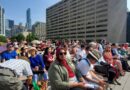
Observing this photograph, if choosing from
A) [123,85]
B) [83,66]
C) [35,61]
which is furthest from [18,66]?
[123,85]

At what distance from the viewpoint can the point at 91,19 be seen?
132 meters

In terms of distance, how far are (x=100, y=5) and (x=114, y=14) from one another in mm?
9725

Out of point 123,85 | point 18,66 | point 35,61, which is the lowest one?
point 123,85

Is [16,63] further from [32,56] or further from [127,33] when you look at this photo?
[127,33]

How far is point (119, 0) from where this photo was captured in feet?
381

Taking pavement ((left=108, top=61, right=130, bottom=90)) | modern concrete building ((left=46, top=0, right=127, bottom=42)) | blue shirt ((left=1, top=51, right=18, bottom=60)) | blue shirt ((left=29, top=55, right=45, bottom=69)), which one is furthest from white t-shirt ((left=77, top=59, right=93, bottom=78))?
modern concrete building ((left=46, top=0, right=127, bottom=42))

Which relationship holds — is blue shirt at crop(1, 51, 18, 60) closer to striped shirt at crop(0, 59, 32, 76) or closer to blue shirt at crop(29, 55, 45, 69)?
blue shirt at crop(29, 55, 45, 69)

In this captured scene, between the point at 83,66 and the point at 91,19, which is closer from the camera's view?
the point at 83,66

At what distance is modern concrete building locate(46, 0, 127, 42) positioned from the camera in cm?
11588

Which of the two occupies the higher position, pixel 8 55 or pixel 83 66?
pixel 8 55

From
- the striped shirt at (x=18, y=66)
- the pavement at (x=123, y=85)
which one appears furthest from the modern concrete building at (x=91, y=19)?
the striped shirt at (x=18, y=66)

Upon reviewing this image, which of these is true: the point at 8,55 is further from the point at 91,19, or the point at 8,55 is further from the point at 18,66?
the point at 91,19

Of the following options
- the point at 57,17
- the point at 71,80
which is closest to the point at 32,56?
the point at 71,80

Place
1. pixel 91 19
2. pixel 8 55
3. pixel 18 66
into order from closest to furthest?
pixel 18 66, pixel 8 55, pixel 91 19
